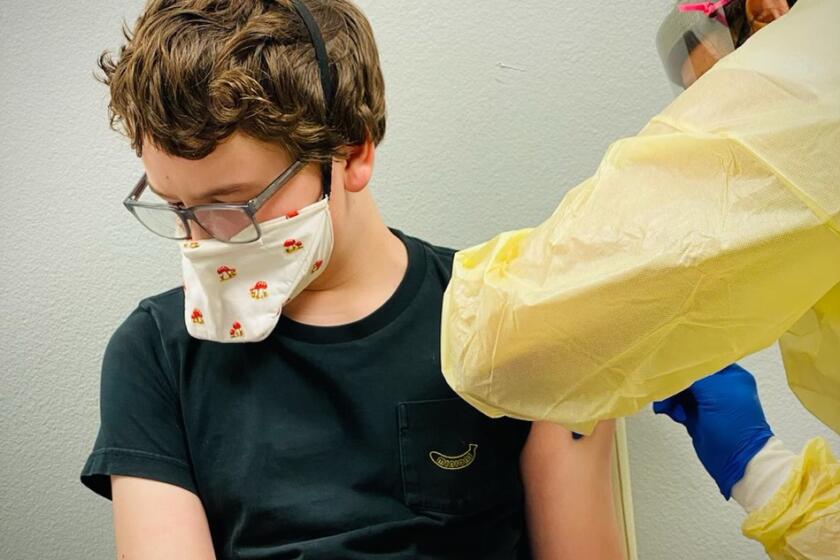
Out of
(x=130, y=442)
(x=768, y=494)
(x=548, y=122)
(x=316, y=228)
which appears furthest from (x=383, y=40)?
(x=768, y=494)

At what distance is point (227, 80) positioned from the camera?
3.36ft

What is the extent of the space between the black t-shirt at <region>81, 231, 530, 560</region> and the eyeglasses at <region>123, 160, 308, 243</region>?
18 cm

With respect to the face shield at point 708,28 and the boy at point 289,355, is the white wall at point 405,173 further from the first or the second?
the face shield at point 708,28

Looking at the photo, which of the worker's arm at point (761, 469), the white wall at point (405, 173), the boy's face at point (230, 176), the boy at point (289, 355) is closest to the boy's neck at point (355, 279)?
the boy at point (289, 355)

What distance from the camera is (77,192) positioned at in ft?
5.04

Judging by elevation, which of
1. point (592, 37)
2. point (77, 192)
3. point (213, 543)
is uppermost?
point (592, 37)

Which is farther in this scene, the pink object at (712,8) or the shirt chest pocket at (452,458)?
the shirt chest pocket at (452,458)

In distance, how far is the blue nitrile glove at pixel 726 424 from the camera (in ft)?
3.80

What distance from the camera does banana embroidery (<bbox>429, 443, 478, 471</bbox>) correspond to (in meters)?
1.22

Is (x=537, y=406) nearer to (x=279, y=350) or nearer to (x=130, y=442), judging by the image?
(x=279, y=350)

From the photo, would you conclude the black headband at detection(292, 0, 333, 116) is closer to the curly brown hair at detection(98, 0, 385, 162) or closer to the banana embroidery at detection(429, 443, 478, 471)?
the curly brown hair at detection(98, 0, 385, 162)

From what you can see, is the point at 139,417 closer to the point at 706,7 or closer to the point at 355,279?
the point at 355,279

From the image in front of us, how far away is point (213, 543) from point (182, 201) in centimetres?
49

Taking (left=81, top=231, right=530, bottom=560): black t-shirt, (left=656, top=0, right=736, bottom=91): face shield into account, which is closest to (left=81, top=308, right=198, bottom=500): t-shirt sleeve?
(left=81, top=231, right=530, bottom=560): black t-shirt
